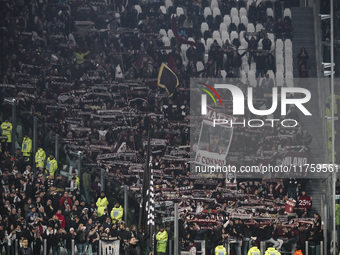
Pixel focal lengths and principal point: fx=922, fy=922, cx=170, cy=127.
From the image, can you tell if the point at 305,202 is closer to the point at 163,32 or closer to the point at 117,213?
the point at 117,213

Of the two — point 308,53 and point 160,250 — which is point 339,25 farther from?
point 160,250

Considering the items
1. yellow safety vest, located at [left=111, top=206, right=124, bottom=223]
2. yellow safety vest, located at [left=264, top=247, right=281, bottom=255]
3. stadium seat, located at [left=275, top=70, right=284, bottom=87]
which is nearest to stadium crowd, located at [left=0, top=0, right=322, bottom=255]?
yellow safety vest, located at [left=111, top=206, right=124, bottom=223]

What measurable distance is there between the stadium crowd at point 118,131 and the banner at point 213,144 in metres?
0.25

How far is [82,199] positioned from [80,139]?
2683mm

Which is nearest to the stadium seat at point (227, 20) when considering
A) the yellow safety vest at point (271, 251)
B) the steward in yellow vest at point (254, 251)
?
the steward in yellow vest at point (254, 251)

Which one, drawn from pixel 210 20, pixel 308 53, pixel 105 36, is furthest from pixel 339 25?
pixel 105 36

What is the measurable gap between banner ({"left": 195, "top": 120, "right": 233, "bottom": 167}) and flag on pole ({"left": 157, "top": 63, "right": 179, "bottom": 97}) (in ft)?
5.28

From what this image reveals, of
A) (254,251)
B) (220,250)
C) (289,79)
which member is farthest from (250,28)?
(254,251)

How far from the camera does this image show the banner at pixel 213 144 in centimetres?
2464

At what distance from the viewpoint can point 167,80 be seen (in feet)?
86.0

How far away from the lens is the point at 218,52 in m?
26.6

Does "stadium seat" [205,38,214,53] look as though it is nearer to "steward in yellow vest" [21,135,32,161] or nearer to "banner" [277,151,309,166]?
"banner" [277,151,309,166]

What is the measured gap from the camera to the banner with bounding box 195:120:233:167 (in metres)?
24.6

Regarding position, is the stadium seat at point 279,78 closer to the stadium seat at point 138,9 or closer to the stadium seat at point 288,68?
the stadium seat at point 288,68
